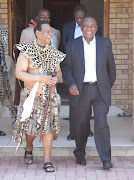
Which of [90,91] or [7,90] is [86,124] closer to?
[90,91]

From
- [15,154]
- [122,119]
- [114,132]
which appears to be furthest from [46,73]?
[122,119]

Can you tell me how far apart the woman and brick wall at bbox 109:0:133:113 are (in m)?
2.99

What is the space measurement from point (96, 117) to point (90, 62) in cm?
70

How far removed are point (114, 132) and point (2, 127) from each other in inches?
74.5

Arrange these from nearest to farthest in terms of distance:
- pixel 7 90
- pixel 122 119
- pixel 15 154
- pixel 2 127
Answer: pixel 15 154 → pixel 7 90 → pixel 2 127 → pixel 122 119

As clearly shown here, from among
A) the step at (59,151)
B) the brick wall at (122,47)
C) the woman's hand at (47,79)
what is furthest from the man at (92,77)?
the brick wall at (122,47)

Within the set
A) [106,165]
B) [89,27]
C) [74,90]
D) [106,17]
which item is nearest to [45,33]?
[89,27]

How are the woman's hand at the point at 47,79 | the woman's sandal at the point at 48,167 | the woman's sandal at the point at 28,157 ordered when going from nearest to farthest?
1. the woman's hand at the point at 47,79
2. the woman's sandal at the point at 48,167
3. the woman's sandal at the point at 28,157

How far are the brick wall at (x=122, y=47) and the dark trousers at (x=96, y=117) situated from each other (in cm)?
278

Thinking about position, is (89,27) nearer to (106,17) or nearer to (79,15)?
(79,15)

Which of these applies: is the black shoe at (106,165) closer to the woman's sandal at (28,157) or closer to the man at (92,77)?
the man at (92,77)

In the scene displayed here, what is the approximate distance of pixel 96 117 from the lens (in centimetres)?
561

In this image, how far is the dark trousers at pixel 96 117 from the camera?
558 centimetres

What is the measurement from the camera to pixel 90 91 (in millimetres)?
5598
